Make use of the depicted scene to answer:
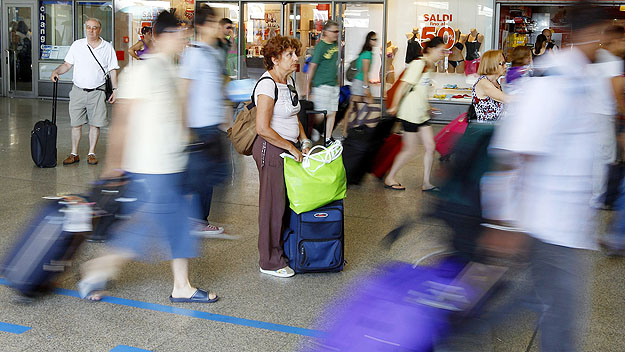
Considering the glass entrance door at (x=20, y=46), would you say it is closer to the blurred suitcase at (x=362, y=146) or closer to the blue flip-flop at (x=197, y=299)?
the blurred suitcase at (x=362, y=146)

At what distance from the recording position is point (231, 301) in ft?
15.4

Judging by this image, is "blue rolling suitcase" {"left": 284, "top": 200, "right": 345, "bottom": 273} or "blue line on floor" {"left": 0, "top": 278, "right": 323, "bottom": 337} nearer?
"blue line on floor" {"left": 0, "top": 278, "right": 323, "bottom": 337}

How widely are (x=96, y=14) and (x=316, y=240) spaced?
1636 cm

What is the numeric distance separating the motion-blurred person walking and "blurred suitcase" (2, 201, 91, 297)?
26 cm

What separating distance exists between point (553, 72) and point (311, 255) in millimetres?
2654

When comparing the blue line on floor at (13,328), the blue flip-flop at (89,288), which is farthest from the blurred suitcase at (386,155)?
the blue line on floor at (13,328)

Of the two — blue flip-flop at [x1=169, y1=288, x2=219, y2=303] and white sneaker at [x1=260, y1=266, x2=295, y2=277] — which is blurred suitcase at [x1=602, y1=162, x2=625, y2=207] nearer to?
white sneaker at [x1=260, y1=266, x2=295, y2=277]

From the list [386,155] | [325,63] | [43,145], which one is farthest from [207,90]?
[325,63]

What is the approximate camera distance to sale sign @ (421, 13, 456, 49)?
15.7 metres

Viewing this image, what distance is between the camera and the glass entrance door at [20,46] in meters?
19.8

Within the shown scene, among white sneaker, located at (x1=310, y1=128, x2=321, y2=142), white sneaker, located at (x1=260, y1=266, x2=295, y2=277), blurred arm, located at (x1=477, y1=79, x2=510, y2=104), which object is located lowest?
white sneaker, located at (x1=260, y1=266, x2=295, y2=277)

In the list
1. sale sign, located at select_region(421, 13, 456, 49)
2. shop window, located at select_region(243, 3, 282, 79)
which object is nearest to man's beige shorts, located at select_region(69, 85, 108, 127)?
shop window, located at select_region(243, 3, 282, 79)

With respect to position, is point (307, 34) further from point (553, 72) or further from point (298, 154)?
point (553, 72)

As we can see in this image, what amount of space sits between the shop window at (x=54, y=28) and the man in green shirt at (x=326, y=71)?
11399mm
